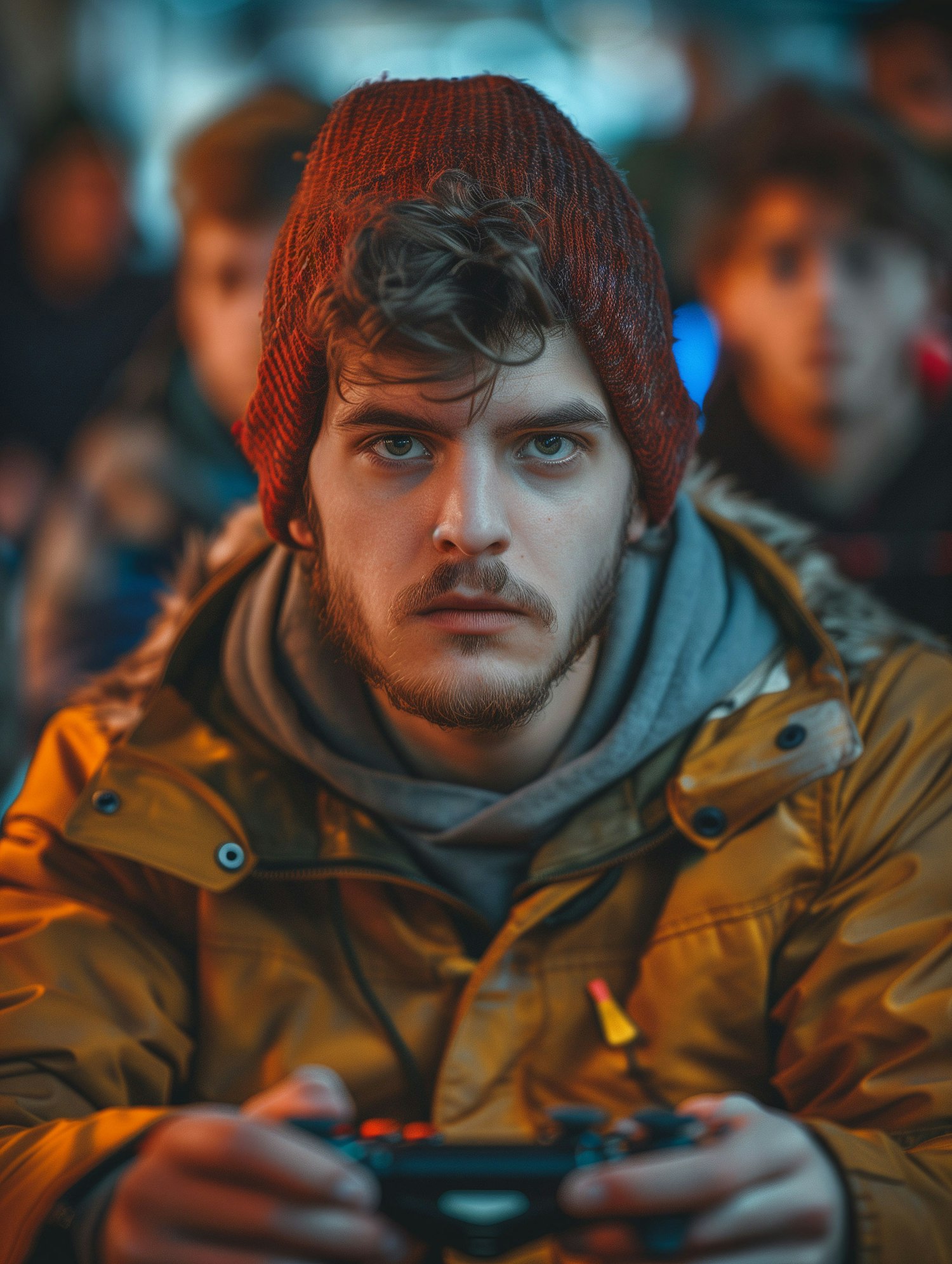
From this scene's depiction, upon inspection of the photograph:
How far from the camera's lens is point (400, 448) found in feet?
4.49

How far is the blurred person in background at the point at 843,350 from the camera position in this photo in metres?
2.78

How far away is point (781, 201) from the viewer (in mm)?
2857

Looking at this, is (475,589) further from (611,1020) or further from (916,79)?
(916,79)

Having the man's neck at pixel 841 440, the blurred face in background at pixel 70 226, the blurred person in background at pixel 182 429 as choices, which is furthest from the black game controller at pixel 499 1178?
the blurred face in background at pixel 70 226

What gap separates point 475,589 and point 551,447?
7.5 inches

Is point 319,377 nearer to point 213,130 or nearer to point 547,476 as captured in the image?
point 547,476

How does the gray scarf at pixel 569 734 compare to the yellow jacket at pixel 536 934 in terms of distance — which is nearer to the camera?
the yellow jacket at pixel 536 934

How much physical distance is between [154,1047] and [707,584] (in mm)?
900

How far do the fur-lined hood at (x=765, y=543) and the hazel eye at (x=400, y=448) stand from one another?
450 mm

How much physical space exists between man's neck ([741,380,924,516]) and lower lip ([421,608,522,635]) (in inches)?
65.6

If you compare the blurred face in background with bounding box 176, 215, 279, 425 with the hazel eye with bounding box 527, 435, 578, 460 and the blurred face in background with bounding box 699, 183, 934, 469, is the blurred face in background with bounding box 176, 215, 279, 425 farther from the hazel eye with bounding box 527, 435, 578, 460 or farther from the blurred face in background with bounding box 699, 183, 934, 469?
the hazel eye with bounding box 527, 435, 578, 460

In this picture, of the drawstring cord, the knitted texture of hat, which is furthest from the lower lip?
the drawstring cord

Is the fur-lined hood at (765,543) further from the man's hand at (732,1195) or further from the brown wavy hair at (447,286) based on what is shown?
the man's hand at (732,1195)

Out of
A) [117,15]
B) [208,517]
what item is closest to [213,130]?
[208,517]
